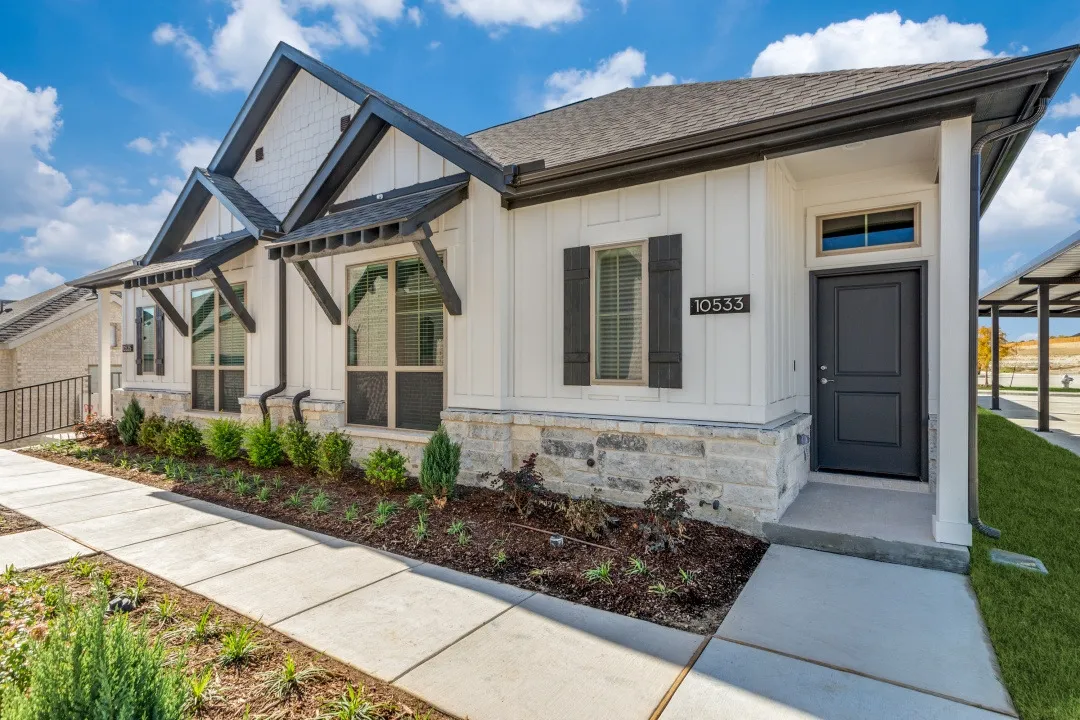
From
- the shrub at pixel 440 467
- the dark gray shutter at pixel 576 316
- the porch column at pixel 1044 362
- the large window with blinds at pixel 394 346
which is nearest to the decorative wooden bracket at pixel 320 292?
the large window with blinds at pixel 394 346

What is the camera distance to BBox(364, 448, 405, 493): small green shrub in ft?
18.1

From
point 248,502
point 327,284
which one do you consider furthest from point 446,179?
point 248,502

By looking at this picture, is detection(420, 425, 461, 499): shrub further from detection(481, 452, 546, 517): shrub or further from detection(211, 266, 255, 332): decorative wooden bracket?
detection(211, 266, 255, 332): decorative wooden bracket

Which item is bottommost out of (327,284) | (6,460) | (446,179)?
(6,460)

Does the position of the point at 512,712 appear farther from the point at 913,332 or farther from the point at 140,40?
the point at 140,40

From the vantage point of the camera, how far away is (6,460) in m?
7.83

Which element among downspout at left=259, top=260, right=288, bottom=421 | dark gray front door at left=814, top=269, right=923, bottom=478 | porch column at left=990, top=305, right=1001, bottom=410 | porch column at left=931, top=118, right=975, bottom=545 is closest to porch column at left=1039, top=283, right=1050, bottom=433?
porch column at left=990, top=305, right=1001, bottom=410

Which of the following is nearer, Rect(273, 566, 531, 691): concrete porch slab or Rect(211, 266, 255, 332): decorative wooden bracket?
Rect(273, 566, 531, 691): concrete porch slab

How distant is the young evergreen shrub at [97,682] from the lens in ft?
5.25

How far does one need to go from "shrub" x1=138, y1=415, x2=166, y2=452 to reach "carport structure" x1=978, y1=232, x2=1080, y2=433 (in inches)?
527

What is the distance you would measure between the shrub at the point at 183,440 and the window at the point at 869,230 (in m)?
8.73

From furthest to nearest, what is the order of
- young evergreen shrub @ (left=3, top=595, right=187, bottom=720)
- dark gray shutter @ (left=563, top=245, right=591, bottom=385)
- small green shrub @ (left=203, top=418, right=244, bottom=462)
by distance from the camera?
1. small green shrub @ (left=203, top=418, right=244, bottom=462)
2. dark gray shutter @ (left=563, top=245, right=591, bottom=385)
3. young evergreen shrub @ (left=3, top=595, right=187, bottom=720)

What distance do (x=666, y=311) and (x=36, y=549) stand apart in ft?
17.8

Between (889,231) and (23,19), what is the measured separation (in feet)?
41.4
